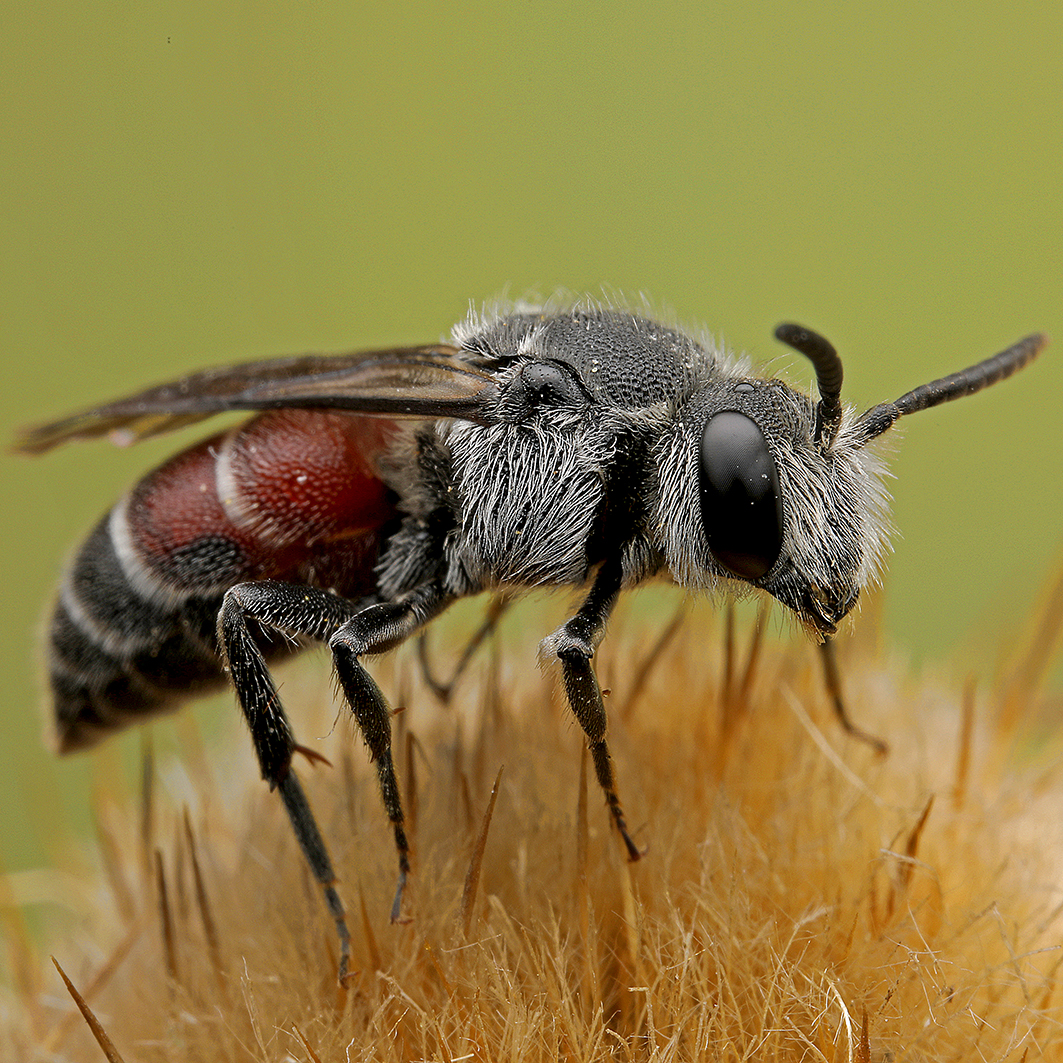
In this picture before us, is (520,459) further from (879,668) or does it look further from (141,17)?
(141,17)

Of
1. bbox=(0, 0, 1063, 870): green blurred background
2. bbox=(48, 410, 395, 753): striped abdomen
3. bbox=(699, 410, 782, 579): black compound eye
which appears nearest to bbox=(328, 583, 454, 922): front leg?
bbox=(48, 410, 395, 753): striped abdomen

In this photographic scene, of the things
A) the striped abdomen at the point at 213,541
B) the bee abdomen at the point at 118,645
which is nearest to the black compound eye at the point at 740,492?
the striped abdomen at the point at 213,541

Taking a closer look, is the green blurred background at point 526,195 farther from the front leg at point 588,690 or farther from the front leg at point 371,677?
the front leg at point 588,690

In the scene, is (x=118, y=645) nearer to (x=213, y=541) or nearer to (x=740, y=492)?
(x=213, y=541)

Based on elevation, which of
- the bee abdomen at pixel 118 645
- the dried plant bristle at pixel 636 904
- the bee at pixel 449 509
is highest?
the bee at pixel 449 509

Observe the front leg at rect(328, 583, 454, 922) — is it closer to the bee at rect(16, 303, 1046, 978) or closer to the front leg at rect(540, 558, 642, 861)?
the bee at rect(16, 303, 1046, 978)

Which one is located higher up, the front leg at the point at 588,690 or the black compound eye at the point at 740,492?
the black compound eye at the point at 740,492

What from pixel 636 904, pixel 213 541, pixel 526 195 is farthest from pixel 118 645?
pixel 526 195

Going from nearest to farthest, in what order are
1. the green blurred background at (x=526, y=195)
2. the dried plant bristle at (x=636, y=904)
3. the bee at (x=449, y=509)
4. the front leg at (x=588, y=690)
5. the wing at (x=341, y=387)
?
the dried plant bristle at (x=636, y=904)
the front leg at (x=588, y=690)
the bee at (x=449, y=509)
the wing at (x=341, y=387)
the green blurred background at (x=526, y=195)
